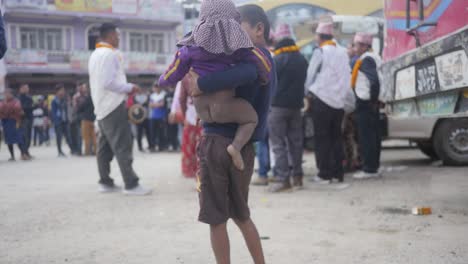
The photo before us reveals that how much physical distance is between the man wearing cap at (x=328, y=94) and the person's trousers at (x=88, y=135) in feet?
24.8

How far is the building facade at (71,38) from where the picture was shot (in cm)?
2870

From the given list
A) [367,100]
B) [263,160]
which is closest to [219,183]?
[263,160]

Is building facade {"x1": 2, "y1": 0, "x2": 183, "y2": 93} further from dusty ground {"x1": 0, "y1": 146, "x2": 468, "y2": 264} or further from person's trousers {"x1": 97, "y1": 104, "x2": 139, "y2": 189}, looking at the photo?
dusty ground {"x1": 0, "y1": 146, "x2": 468, "y2": 264}

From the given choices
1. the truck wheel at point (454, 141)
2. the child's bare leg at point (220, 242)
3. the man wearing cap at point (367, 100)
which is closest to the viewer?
the child's bare leg at point (220, 242)

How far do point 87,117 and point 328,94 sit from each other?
7753mm

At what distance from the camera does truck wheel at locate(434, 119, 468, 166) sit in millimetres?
7723

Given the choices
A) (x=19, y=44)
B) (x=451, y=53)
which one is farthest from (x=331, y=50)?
(x=19, y=44)

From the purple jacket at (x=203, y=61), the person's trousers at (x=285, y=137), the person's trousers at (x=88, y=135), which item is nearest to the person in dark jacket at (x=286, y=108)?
the person's trousers at (x=285, y=137)

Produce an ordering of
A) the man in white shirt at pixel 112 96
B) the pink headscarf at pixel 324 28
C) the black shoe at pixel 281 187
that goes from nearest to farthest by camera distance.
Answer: the man in white shirt at pixel 112 96
the black shoe at pixel 281 187
the pink headscarf at pixel 324 28

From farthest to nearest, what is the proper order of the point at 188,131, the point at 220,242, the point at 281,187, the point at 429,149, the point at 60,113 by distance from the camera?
the point at 60,113
the point at 429,149
the point at 188,131
the point at 281,187
the point at 220,242

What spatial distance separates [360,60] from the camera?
6.88 meters

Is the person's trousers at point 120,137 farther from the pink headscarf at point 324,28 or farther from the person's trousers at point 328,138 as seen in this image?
the pink headscarf at point 324,28

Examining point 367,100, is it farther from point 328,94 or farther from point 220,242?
point 220,242

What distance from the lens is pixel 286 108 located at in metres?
6.07
